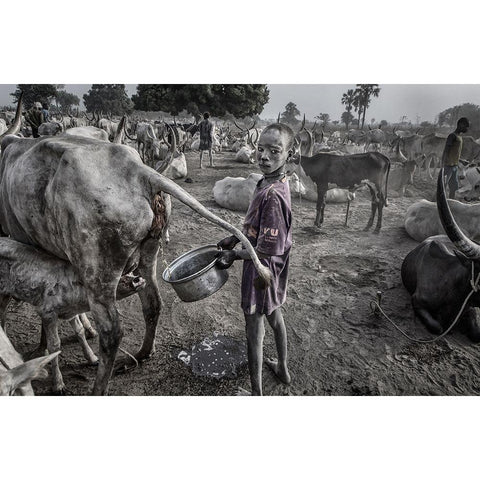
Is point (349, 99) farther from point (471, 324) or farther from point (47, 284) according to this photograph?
point (47, 284)

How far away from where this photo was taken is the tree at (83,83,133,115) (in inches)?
162

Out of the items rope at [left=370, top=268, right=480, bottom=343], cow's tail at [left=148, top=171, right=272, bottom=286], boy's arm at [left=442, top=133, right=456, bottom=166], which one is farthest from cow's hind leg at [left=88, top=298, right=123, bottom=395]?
boy's arm at [left=442, top=133, right=456, bottom=166]

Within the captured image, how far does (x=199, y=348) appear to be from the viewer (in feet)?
11.0

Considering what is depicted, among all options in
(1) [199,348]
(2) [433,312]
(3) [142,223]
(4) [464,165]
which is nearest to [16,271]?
(3) [142,223]

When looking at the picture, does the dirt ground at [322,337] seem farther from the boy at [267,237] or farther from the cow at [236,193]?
the cow at [236,193]

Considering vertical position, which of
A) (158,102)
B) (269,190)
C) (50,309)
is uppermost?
(158,102)

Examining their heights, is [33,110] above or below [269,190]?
above

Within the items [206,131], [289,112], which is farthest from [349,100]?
[206,131]

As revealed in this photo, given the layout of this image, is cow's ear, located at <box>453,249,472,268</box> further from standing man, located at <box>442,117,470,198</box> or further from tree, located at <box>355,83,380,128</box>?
tree, located at <box>355,83,380,128</box>

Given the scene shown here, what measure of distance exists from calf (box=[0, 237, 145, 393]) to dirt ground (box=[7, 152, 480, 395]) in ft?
1.44

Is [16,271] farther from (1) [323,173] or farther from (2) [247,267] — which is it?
(1) [323,173]

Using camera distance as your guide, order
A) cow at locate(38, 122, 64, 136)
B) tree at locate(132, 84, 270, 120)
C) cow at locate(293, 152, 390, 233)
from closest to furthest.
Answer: tree at locate(132, 84, 270, 120) < cow at locate(38, 122, 64, 136) < cow at locate(293, 152, 390, 233)

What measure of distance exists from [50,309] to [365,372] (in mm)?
2658

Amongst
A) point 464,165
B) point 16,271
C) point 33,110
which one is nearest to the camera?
point 16,271
